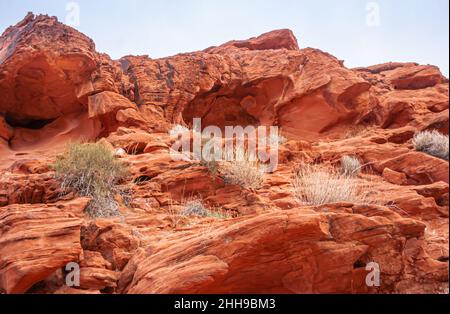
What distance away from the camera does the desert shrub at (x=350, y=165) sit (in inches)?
284

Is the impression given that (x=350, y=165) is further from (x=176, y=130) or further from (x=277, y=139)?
(x=176, y=130)

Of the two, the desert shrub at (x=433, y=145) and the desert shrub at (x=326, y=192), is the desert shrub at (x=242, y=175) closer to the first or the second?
the desert shrub at (x=326, y=192)

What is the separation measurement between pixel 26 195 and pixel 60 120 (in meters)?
7.78

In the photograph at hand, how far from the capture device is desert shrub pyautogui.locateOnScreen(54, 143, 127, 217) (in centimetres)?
509

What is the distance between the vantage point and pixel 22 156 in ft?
34.0

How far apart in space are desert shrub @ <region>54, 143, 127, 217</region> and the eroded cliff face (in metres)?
0.21

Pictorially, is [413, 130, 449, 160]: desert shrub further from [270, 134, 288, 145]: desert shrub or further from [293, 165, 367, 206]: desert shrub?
[270, 134, 288, 145]: desert shrub

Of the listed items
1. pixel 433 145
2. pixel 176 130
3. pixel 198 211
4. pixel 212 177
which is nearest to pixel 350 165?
pixel 433 145

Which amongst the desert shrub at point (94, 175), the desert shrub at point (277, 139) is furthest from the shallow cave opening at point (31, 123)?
the desert shrub at point (277, 139)

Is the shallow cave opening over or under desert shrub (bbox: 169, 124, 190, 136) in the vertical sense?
over

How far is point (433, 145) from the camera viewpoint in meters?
7.43

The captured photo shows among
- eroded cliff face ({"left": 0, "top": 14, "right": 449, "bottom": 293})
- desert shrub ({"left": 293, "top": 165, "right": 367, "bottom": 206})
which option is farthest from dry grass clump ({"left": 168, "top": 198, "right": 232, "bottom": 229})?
desert shrub ({"left": 293, "top": 165, "right": 367, "bottom": 206})

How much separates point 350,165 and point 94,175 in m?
4.66
